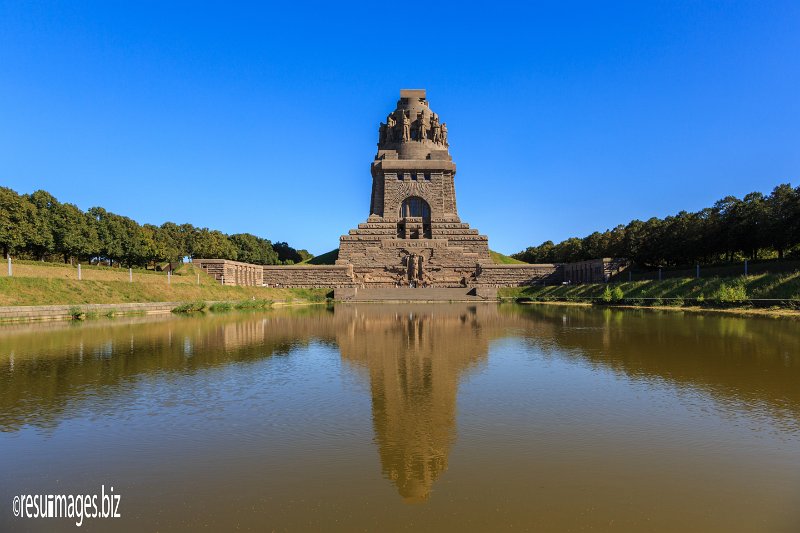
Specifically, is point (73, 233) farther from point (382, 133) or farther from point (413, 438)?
point (413, 438)

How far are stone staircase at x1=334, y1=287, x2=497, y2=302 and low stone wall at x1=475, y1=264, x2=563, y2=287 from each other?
7014 mm

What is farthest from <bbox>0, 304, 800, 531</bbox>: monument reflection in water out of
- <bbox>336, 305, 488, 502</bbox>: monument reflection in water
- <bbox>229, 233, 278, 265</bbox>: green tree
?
<bbox>229, 233, 278, 265</bbox>: green tree

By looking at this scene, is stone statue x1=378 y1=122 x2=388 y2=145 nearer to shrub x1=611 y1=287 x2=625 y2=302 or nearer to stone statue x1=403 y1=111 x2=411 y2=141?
stone statue x1=403 y1=111 x2=411 y2=141

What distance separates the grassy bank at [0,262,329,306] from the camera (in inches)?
1081

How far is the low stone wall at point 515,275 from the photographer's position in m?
60.8

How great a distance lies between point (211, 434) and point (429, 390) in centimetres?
385

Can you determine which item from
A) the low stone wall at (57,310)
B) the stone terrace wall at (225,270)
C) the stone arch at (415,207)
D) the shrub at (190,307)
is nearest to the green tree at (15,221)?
the stone terrace wall at (225,270)

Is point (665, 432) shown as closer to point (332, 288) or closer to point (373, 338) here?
point (373, 338)

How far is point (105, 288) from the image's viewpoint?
33.1m

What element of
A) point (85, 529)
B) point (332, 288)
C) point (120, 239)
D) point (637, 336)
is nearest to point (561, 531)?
point (85, 529)

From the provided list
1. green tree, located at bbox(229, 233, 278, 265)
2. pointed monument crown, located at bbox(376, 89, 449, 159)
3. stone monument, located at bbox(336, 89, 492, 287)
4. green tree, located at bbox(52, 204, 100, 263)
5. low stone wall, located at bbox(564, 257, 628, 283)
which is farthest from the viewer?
green tree, located at bbox(229, 233, 278, 265)

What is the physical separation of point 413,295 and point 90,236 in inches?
1294

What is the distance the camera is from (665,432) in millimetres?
6617

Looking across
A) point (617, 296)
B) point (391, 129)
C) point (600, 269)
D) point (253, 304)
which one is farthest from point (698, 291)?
point (391, 129)
